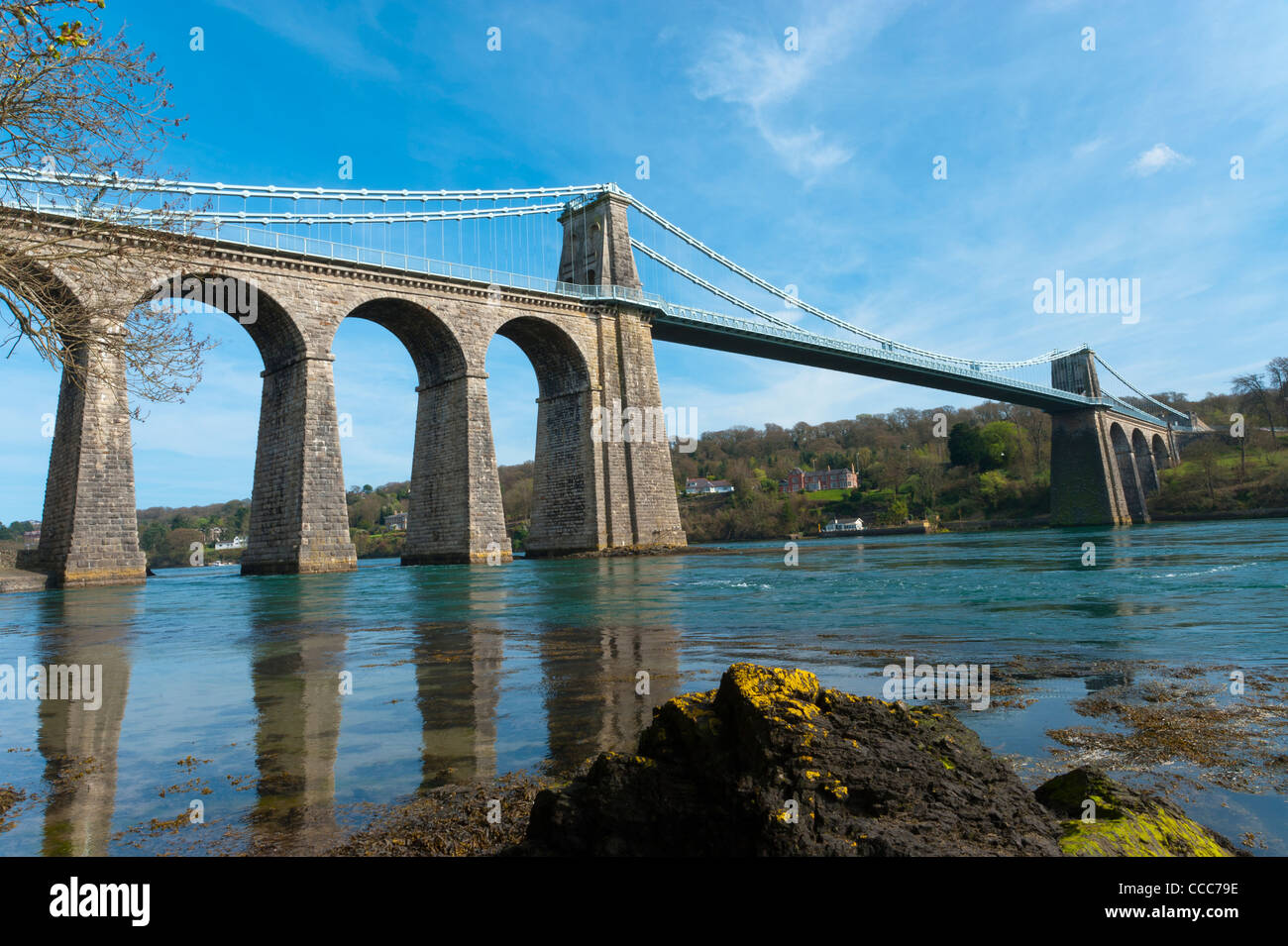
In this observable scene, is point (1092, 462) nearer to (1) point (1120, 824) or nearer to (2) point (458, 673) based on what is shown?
(2) point (458, 673)

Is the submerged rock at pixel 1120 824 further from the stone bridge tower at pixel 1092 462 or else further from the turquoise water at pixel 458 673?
the stone bridge tower at pixel 1092 462

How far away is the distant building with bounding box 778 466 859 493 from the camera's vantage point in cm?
9356

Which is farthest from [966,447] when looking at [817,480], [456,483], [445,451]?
[456,483]

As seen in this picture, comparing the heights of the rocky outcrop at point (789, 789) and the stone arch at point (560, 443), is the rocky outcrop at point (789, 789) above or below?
below

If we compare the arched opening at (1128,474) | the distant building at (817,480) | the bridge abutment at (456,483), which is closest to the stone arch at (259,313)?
the bridge abutment at (456,483)

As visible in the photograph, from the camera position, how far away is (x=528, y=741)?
3.75m

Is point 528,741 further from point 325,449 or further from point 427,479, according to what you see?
point 427,479

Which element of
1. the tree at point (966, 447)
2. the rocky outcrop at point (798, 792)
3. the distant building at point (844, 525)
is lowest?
the distant building at point (844, 525)

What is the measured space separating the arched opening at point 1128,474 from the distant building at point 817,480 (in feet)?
90.4

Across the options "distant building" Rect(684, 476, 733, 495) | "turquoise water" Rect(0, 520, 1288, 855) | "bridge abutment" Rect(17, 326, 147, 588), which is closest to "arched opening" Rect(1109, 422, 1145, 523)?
"distant building" Rect(684, 476, 733, 495)

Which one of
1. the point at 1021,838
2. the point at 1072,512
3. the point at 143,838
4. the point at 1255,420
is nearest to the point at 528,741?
the point at 143,838

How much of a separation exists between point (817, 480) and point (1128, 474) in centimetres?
3456

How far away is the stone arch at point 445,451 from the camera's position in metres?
30.5
